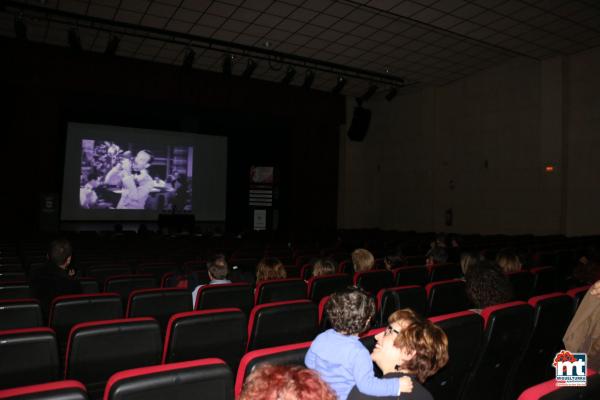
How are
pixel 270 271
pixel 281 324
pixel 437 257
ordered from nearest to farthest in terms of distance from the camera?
1. pixel 281 324
2. pixel 270 271
3. pixel 437 257

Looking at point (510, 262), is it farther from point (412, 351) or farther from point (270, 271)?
point (412, 351)

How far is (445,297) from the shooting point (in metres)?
3.46

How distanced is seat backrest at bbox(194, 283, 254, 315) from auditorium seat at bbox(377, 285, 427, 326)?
3.44ft

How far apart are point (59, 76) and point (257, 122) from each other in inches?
243

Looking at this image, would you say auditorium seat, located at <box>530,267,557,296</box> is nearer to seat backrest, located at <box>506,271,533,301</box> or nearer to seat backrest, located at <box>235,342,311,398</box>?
seat backrest, located at <box>506,271,533,301</box>

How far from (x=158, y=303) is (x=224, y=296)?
1.62ft

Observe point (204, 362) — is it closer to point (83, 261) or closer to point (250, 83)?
point (83, 261)

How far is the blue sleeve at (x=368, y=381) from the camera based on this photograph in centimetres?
168

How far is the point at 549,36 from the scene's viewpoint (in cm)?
991

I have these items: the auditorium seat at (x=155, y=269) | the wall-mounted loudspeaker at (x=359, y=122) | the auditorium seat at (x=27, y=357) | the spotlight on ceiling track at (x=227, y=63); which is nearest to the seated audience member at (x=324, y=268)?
the auditorium seat at (x=155, y=269)

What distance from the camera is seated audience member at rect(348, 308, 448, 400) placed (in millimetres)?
1793

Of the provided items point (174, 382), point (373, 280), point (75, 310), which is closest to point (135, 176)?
point (373, 280)

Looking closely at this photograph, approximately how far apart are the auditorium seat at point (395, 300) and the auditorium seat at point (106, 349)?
5.52 ft
